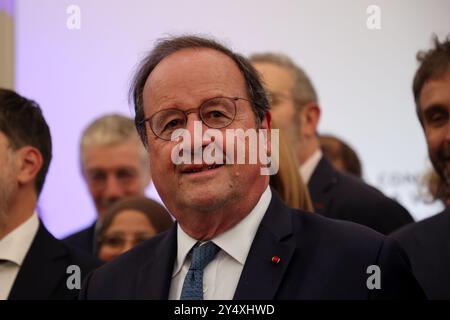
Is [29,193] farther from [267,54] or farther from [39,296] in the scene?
[267,54]

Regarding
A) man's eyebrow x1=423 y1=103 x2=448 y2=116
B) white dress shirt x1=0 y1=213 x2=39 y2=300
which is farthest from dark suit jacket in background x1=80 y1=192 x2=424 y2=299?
man's eyebrow x1=423 y1=103 x2=448 y2=116

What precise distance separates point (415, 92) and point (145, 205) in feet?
4.07

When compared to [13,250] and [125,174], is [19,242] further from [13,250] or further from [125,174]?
[125,174]

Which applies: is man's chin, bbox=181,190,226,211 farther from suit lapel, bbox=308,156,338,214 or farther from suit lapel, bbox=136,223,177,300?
suit lapel, bbox=308,156,338,214

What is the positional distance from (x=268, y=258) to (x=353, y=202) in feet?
3.41

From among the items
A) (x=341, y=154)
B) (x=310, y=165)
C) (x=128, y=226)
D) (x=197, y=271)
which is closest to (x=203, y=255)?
(x=197, y=271)

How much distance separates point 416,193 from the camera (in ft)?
12.7

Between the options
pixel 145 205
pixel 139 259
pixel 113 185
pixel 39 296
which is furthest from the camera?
A: pixel 113 185

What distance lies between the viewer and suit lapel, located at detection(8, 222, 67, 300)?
2662 millimetres

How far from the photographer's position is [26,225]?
9.16 feet

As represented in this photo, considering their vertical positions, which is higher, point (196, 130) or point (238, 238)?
point (196, 130)

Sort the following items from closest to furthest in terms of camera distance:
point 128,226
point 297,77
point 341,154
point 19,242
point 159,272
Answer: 1. point 159,272
2. point 19,242
3. point 128,226
4. point 297,77
5. point 341,154

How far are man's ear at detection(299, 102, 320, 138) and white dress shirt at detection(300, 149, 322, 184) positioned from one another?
4.1 inches

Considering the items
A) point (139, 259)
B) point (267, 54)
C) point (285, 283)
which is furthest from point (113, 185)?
point (285, 283)
